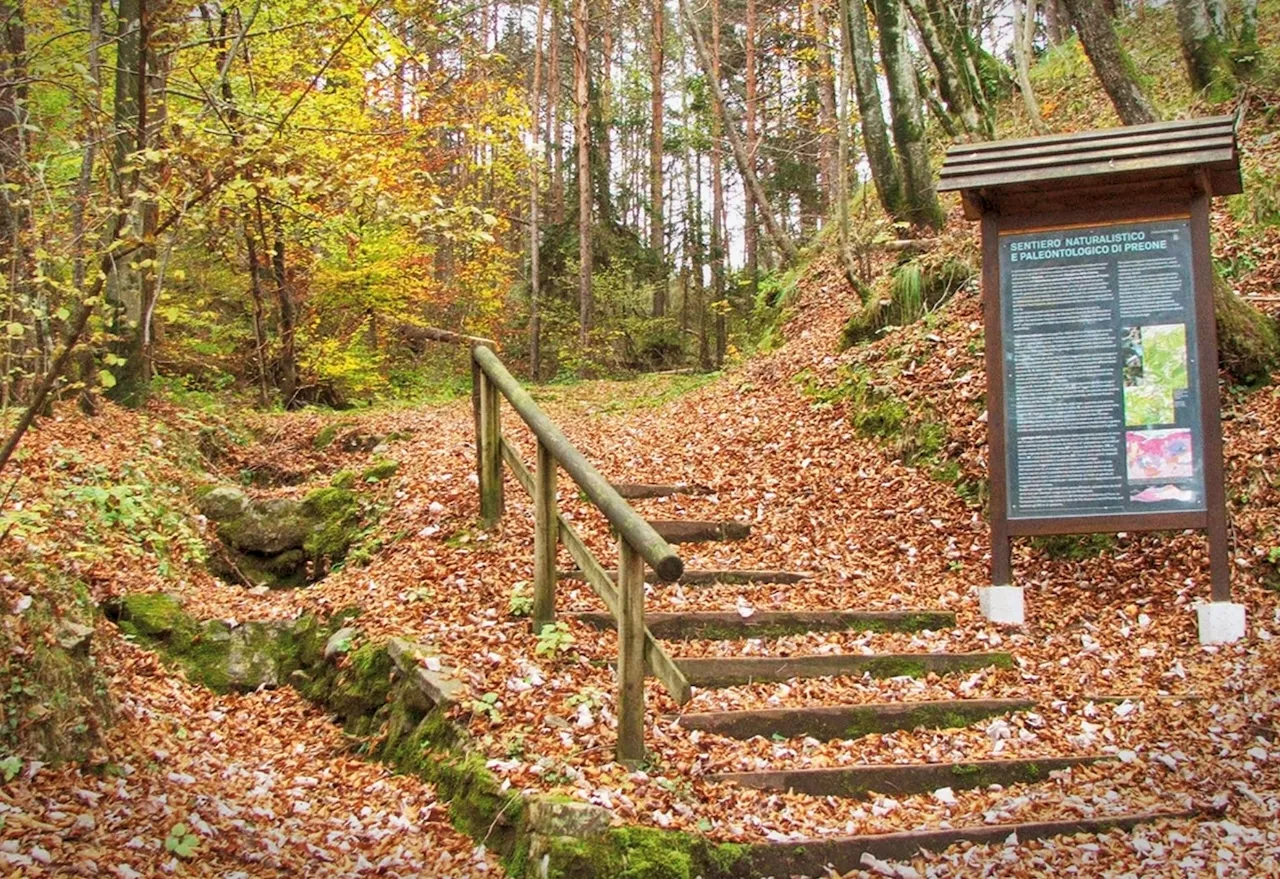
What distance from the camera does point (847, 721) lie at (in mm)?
5176

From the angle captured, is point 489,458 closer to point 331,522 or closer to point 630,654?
point 331,522

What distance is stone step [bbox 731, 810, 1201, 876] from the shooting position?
4172 mm

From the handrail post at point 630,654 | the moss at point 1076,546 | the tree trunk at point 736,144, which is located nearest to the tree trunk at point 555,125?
the tree trunk at point 736,144

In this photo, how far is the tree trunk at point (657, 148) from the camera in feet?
73.0

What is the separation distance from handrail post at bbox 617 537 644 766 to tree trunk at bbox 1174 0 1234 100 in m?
10.3

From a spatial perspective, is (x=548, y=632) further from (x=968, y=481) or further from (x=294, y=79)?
(x=294, y=79)

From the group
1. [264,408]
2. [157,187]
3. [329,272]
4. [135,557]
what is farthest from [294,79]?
[157,187]

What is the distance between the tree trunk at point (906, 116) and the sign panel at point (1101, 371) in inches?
207

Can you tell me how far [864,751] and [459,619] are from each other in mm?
2420

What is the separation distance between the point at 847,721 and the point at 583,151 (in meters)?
17.2

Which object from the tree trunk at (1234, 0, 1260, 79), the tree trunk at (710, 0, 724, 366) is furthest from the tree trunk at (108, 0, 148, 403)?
the tree trunk at (710, 0, 724, 366)

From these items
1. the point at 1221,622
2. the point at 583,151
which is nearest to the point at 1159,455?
the point at 1221,622

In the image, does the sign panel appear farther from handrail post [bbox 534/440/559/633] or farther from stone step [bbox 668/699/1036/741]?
handrail post [bbox 534/440/559/633]

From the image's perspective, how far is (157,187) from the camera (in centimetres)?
483
